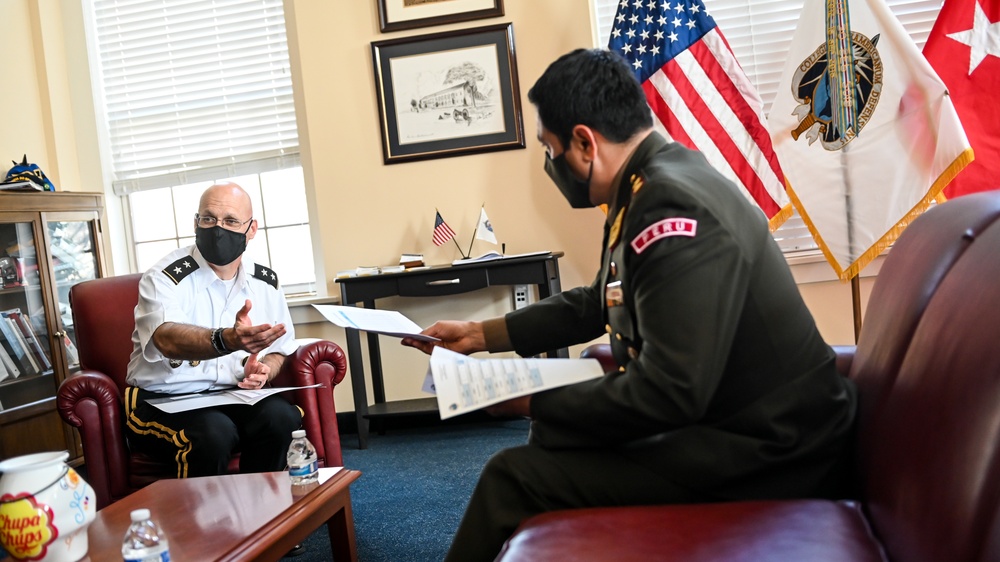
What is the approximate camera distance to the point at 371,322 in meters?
1.66

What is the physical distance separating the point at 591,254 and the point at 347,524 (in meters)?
2.16

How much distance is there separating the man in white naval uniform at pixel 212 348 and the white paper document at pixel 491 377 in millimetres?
983

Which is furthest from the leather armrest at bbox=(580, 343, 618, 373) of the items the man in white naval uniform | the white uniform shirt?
the white uniform shirt

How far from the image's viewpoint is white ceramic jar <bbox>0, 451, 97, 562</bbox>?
4.52 feet

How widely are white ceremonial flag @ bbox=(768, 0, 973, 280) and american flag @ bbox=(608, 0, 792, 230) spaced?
0.34 feet

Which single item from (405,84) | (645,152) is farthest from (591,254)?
(645,152)

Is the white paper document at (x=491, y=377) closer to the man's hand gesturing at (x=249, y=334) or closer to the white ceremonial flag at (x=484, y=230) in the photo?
the man's hand gesturing at (x=249, y=334)

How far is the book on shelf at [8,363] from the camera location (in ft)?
11.7

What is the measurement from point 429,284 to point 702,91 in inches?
56.0

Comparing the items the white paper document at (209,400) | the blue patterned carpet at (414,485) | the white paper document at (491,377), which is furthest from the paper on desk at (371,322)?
the blue patterned carpet at (414,485)

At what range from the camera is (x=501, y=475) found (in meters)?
1.35

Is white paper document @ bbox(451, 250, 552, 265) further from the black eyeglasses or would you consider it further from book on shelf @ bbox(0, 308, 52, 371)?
book on shelf @ bbox(0, 308, 52, 371)

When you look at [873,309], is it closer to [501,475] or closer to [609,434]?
[609,434]

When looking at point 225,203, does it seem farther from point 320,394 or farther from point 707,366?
point 707,366
